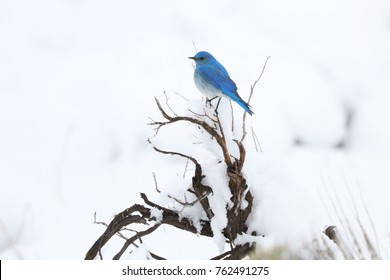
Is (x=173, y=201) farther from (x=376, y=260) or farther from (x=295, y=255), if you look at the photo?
(x=376, y=260)

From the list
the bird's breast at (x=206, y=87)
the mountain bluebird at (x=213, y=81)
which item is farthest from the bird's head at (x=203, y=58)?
the bird's breast at (x=206, y=87)

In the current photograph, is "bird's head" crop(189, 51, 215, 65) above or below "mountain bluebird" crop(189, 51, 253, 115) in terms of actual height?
above

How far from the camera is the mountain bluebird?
2463 mm

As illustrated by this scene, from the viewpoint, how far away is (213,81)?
256cm

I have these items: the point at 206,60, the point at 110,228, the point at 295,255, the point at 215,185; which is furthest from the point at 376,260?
the point at 206,60

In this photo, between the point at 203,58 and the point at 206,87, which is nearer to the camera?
the point at 206,87

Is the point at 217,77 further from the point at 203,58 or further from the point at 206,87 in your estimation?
the point at 203,58

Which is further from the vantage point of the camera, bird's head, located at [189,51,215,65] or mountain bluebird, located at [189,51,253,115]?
bird's head, located at [189,51,215,65]

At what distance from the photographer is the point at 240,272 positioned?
1744 mm

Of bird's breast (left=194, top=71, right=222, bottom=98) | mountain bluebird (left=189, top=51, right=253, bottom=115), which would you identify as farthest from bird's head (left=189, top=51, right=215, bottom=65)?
bird's breast (left=194, top=71, right=222, bottom=98)

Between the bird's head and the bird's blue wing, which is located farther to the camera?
the bird's head

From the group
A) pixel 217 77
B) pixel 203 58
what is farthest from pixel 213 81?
pixel 203 58

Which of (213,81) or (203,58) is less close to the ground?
(203,58)

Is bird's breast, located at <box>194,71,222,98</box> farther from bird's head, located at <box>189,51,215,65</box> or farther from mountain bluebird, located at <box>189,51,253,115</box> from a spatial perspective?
bird's head, located at <box>189,51,215,65</box>
